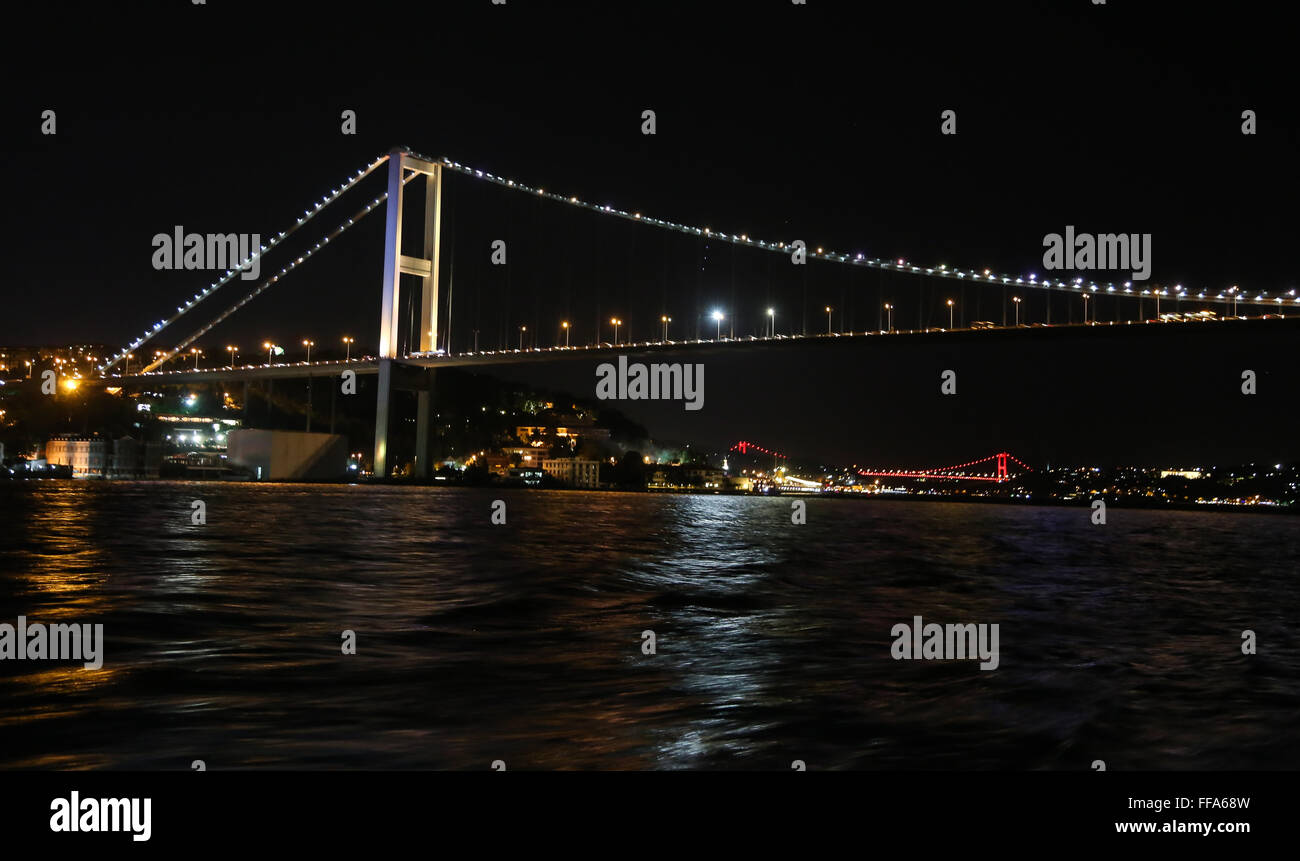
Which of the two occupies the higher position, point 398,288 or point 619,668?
point 398,288

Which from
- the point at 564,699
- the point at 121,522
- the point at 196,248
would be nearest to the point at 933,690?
the point at 564,699

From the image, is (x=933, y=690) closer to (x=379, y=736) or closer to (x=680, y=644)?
(x=680, y=644)

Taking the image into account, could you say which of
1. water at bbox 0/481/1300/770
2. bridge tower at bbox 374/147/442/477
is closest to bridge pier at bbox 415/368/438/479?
bridge tower at bbox 374/147/442/477

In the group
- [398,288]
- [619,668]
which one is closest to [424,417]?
[398,288]

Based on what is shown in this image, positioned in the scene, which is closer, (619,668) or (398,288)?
(619,668)

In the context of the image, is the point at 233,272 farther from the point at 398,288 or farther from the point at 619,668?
the point at 619,668

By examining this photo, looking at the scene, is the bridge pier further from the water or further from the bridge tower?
the water

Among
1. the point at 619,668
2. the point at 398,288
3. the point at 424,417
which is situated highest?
the point at 398,288
